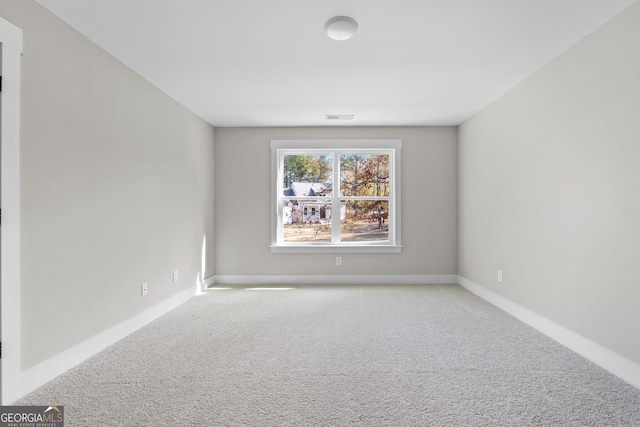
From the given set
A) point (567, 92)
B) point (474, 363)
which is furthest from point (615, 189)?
point (474, 363)

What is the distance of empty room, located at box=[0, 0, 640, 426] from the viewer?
1.98m

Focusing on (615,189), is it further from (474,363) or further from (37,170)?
(37,170)

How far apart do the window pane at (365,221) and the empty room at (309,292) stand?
1.09m

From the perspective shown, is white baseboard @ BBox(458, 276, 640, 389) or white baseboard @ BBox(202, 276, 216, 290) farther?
white baseboard @ BBox(202, 276, 216, 290)

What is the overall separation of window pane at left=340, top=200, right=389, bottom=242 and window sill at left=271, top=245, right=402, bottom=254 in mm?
195

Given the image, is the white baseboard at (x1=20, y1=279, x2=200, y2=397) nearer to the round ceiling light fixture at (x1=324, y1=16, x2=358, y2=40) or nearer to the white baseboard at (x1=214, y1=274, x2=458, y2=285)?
the white baseboard at (x1=214, y1=274, x2=458, y2=285)

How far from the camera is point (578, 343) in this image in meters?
2.65

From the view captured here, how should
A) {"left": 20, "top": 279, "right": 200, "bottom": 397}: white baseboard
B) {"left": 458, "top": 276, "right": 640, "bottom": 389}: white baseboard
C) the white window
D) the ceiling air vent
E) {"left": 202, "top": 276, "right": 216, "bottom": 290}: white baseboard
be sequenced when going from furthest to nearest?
the white window < {"left": 202, "top": 276, "right": 216, "bottom": 290}: white baseboard < the ceiling air vent < {"left": 458, "top": 276, "right": 640, "bottom": 389}: white baseboard < {"left": 20, "top": 279, "right": 200, "bottom": 397}: white baseboard

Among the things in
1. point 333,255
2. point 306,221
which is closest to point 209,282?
point 306,221

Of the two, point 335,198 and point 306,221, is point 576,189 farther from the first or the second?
point 306,221

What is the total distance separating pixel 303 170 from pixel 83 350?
3647 millimetres

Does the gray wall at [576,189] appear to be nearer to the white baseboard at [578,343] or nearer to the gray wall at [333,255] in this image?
the white baseboard at [578,343]

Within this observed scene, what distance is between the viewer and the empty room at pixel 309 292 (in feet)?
6.49

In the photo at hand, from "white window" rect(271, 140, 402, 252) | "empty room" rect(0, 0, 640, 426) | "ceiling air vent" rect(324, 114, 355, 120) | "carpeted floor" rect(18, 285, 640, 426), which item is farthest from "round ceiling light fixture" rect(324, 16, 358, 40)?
"white window" rect(271, 140, 402, 252)
